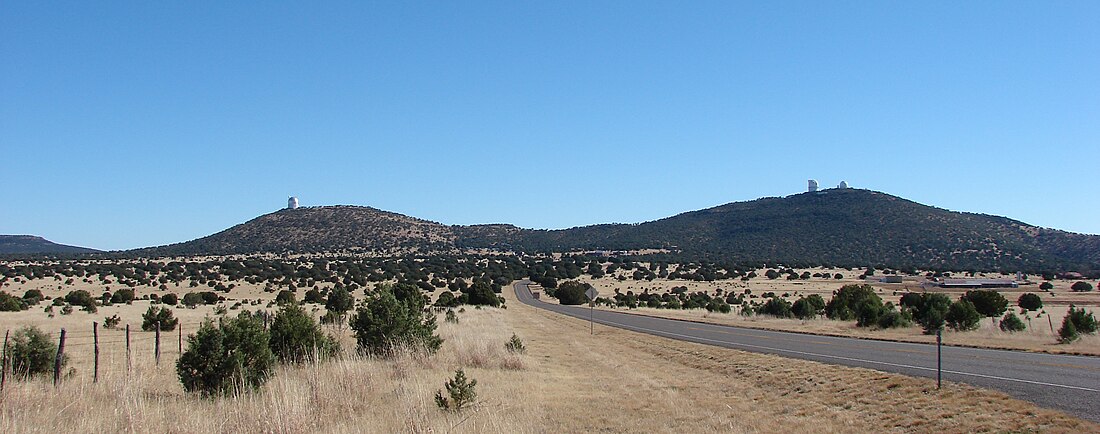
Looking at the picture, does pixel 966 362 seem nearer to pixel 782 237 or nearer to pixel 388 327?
pixel 388 327

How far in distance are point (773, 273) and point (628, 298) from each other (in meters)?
34.9

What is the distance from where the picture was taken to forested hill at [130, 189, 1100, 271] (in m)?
113

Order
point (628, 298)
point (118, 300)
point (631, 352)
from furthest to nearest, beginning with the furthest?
point (628, 298) < point (118, 300) < point (631, 352)

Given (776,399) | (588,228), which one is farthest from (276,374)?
(588,228)

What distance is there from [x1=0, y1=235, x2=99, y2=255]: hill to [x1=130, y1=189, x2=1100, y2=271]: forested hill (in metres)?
39.1

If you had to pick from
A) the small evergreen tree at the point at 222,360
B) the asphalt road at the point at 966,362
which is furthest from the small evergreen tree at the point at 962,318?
the small evergreen tree at the point at 222,360

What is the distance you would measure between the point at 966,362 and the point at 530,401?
38.1 feet

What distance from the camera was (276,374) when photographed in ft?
44.2

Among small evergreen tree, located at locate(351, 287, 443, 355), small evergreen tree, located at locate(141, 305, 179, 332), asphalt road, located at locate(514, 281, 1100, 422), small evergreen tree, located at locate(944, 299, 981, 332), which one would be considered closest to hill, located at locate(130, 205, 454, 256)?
small evergreen tree, located at locate(141, 305, 179, 332)

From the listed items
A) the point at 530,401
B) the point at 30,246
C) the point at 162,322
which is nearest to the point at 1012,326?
the point at 530,401

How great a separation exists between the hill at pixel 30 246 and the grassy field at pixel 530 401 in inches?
6243

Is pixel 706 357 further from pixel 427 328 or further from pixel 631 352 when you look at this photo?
pixel 427 328

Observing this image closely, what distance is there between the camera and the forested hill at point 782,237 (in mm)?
112562

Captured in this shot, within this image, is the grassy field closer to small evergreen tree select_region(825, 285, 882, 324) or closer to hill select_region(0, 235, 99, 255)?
small evergreen tree select_region(825, 285, 882, 324)
